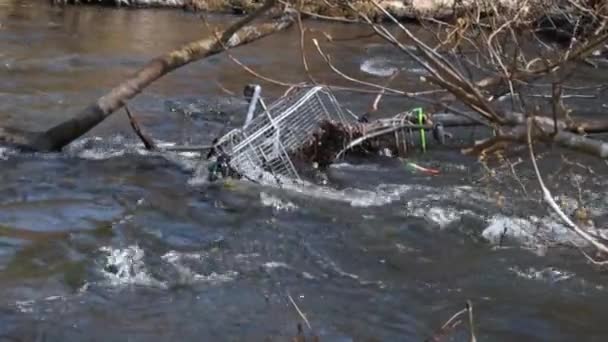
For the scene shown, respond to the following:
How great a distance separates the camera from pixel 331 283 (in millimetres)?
6742

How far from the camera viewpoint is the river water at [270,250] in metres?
6.12

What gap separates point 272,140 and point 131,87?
4.61 ft

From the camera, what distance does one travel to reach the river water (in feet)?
20.1

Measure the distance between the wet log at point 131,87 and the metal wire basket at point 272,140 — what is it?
650mm

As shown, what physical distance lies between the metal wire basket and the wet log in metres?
0.65

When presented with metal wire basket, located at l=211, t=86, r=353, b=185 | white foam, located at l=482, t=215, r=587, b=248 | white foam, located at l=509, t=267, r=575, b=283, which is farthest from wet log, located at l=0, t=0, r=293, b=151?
white foam, located at l=509, t=267, r=575, b=283

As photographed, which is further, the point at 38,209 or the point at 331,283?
the point at 38,209

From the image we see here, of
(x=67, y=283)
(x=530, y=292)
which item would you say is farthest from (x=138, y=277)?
(x=530, y=292)

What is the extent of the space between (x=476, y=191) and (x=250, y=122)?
214 centimetres

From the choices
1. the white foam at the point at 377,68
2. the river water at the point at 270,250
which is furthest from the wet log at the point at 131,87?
the white foam at the point at 377,68

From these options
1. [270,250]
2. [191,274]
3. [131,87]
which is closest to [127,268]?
[191,274]

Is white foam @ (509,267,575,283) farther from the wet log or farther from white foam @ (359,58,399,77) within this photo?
white foam @ (359,58,399,77)

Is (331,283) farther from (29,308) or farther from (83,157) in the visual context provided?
(83,157)

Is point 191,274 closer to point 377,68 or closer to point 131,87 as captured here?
point 131,87
